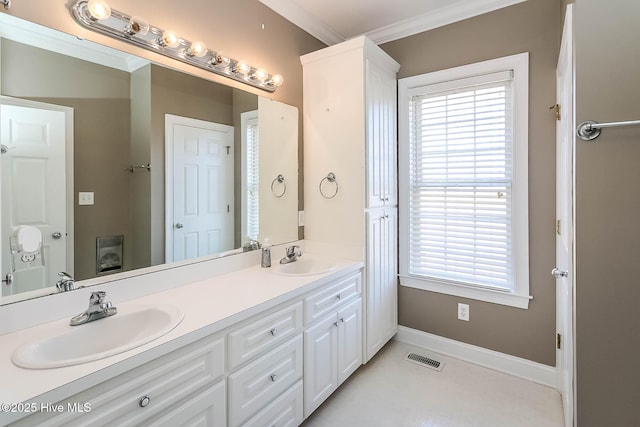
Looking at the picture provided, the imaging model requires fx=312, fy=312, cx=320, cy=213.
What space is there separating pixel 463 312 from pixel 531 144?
4.32 feet

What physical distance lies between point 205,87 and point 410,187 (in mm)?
1688

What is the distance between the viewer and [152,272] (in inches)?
60.2

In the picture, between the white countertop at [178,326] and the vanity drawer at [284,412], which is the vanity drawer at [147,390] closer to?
the white countertop at [178,326]

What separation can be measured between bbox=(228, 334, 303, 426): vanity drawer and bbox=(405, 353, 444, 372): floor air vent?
1.18 m

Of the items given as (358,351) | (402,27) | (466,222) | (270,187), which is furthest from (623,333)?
(402,27)

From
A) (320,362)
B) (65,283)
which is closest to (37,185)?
(65,283)

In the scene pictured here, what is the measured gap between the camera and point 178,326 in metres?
1.13

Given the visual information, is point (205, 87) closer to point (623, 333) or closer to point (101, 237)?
point (101, 237)

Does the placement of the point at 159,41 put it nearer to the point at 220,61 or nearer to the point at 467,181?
the point at 220,61

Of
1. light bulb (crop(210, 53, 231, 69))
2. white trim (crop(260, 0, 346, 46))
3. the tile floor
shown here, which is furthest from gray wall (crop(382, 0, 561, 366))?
light bulb (crop(210, 53, 231, 69))

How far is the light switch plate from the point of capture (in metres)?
1.32

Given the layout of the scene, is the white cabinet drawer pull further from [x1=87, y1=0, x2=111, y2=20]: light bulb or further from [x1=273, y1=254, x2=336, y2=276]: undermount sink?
[x1=87, y1=0, x2=111, y2=20]: light bulb

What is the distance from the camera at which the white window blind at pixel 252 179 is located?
6.70 ft

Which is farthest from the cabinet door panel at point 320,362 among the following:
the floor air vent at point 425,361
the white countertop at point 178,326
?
the floor air vent at point 425,361
